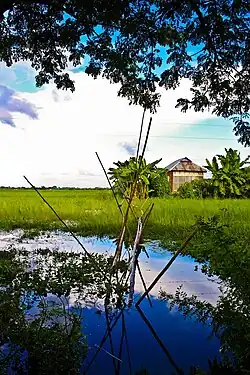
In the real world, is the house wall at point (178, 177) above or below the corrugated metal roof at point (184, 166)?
below

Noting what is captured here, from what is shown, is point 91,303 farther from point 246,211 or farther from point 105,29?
point 246,211

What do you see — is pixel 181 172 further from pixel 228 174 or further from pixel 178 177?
pixel 228 174

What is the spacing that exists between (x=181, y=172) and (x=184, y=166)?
400 millimetres

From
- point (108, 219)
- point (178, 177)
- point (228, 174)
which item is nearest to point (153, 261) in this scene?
point (108, 219)

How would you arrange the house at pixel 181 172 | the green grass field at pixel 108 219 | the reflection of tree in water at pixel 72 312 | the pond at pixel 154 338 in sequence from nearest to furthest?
the reflection of tree in water at pixel 72 312, the pond at pixel 154 338, the green grass field at pixel 108 219, the house at pixel 181 172

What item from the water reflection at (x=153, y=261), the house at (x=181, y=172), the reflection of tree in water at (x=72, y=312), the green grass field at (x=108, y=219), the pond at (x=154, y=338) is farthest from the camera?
the house at (x=181, y=172)

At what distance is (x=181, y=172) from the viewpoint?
1013 inches

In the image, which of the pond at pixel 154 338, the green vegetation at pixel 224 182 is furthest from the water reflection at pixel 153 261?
the green vegetation at pixel 224 182

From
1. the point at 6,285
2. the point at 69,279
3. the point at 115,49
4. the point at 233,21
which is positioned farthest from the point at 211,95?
the point at 6,285

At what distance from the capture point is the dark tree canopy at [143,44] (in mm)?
5199

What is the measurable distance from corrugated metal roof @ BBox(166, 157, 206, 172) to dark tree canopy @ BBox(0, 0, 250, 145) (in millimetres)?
19647

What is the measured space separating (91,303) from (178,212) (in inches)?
279

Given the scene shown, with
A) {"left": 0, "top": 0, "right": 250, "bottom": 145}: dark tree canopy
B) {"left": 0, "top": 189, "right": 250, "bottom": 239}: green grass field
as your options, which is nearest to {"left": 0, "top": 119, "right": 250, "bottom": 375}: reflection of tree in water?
{"left": 0, "top": 0, "right": 250, "bottom": 145}: dark tree canopy

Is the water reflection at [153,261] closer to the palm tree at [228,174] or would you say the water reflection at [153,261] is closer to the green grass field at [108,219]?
the green grass field at [108,219]
